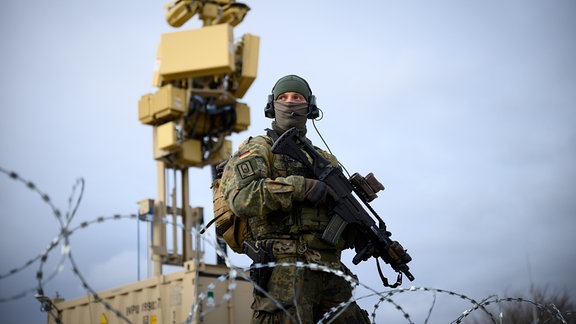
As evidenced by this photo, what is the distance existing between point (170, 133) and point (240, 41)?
2.38 meters

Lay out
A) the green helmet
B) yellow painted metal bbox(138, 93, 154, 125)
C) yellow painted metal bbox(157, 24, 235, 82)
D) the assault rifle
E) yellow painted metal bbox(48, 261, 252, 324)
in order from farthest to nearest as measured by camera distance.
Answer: yellow painted metal bbox(138, 93, 154, 125)
yellow painted metal bbox(157, 24, 235, 82)
yellow painted metal bbox(48, 261, 252, 324)
the green helmet
the assault rifle

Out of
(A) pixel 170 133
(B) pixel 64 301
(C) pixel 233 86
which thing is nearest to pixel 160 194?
(A) pixel 170 133

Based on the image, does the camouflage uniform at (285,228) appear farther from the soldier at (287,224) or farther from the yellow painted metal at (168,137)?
the yellow painted metal at (168,137)

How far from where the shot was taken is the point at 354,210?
13.8 ft

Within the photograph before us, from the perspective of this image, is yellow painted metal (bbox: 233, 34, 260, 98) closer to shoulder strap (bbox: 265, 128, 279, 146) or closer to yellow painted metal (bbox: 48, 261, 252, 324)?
yellow painted metal (bbox: 48, 261, 252, 324)

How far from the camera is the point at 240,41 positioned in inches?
617

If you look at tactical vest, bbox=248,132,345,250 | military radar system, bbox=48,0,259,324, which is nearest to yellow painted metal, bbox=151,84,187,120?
military radar system, bbox=48,0,259,324

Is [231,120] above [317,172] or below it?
above

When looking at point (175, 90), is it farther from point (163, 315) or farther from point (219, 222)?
point (219, 222)

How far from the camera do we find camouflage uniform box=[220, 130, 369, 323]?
12.7 ft

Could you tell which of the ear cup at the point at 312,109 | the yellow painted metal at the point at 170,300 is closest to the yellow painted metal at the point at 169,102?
the yellow painted metal at the point at 170,300

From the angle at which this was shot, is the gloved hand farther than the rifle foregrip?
No

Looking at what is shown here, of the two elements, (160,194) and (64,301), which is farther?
(160,194)

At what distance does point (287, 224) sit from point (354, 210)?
0.41 meters
